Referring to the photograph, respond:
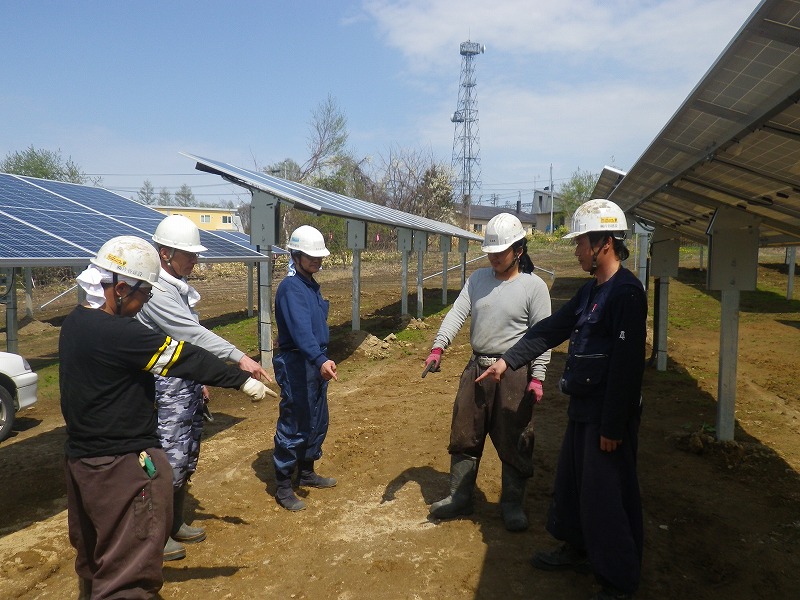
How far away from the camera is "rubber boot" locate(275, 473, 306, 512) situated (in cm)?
439

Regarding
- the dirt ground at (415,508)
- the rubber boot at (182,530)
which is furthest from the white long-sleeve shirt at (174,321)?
the dirt ground at (415,508)

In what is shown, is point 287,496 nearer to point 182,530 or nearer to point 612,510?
point 182,530

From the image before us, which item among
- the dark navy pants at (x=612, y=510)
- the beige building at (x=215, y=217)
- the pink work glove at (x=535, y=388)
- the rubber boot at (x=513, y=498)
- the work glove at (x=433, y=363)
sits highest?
the beige building at (x=215, y=217)

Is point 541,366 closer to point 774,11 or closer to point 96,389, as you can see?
point 774,11

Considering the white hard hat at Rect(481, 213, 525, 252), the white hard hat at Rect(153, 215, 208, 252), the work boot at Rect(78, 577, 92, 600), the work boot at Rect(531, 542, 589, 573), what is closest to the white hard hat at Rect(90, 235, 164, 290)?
the white hard hat at Rect(153, 215, 208, 252)

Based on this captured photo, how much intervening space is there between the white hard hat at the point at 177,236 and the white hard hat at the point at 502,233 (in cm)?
181

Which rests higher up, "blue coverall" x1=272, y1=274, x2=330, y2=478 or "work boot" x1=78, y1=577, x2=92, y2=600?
"blue coverall" x1=272, y1=274, x2=330, y2=478

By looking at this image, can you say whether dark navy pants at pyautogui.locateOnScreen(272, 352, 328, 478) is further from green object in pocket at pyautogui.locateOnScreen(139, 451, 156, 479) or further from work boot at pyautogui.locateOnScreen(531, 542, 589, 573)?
work boot at pyautogui.locateOnScreen(531, 542, 589, 573)

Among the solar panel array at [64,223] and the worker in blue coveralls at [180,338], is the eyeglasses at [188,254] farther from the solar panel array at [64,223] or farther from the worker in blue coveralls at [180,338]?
the solar panel array at [64,223]

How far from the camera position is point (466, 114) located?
2025 inches

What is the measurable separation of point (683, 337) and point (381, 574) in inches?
400

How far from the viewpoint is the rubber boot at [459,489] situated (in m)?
4.11

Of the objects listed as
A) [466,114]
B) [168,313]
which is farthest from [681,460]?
[466,114]

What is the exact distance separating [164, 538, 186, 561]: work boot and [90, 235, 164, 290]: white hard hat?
184 cm
